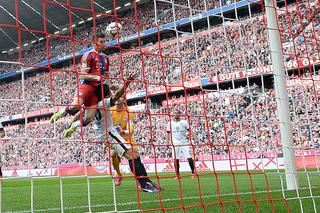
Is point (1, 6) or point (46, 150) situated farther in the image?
point (1, 6)

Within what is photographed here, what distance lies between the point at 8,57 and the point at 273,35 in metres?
38.0

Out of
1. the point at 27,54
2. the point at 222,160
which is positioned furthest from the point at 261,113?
the point at 27,54

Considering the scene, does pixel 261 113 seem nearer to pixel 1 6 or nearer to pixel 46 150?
pixel 46 150

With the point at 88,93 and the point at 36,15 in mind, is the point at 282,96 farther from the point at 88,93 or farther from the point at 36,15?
the point at 36,15

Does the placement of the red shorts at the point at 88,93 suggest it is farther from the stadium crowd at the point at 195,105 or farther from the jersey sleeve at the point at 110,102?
the stadium crowd at the point at 195,105

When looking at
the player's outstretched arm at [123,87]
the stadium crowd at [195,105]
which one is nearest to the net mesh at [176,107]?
the stadium crowd at [195,105]

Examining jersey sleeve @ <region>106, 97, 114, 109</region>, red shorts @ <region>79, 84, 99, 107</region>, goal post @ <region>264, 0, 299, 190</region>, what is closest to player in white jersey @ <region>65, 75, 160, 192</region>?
jersey sleeve @ <region>106, 97, 114, 109</region>

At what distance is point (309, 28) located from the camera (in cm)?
934

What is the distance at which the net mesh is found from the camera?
15.0ft

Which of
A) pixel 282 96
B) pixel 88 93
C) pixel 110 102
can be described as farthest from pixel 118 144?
pixel 282 96

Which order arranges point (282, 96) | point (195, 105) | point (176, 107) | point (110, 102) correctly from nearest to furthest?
point (110, 102) → point (282, 96) → point (195, 105) → point (176, 107)

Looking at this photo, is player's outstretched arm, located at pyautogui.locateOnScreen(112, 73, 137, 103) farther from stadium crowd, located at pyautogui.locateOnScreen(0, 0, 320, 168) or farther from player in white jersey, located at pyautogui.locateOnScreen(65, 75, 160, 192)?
stadium crowd, located at pyautogui.locateOnScreen(0, 0, 320, 168)

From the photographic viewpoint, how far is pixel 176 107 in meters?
17.9

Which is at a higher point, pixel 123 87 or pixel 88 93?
pixel 88 93
